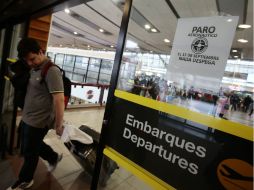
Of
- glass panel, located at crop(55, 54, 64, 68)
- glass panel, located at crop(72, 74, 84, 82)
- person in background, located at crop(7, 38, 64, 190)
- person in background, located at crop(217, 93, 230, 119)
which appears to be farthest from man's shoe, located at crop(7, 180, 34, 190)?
glass panel, located at crop(55, 54, 64, 68)

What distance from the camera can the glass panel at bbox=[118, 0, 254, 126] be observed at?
0.86 meters

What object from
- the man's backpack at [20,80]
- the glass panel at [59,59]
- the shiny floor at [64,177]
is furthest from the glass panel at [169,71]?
the glass panel at [59,59]

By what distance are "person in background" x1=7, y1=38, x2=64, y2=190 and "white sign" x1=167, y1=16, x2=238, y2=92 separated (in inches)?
42.9

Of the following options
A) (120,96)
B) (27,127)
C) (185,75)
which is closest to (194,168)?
(185,75)

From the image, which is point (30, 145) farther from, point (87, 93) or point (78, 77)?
point (78, 77)

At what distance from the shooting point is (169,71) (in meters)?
1.11

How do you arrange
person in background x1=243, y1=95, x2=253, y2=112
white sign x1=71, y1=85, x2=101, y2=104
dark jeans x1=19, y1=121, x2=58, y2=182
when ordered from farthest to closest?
white sign x1=71, y1=85, x2=101, y2=104 → dark jeans x1=19, y1=121, x2=58, y2=182 → person in background x1=243, y1=95, x2=253, y2=112

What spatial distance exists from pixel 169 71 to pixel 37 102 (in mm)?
1314

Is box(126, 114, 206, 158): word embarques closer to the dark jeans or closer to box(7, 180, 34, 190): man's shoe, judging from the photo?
the dark jeans

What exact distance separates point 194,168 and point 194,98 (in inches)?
13.0

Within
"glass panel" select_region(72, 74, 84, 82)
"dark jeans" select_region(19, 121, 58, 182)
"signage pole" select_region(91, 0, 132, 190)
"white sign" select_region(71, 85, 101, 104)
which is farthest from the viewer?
"glass panel" select_region(72, 74, 84, 82)

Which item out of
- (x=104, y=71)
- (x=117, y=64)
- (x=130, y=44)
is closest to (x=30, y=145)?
(x=117, y=64)

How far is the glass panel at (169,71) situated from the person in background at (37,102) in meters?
0.68

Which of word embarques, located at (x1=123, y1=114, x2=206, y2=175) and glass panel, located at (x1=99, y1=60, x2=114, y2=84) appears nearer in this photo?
word embarques, located at (x1=123, y1=114, x2=206, y2=175)
